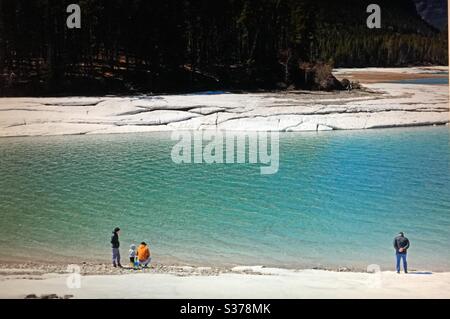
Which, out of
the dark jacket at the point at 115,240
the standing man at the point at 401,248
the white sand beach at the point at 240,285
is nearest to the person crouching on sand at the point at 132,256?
the dark jacket at the point at 115,240

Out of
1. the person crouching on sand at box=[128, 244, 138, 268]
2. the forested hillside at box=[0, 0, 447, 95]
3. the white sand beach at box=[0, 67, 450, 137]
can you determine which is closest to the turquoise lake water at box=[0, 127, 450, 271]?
the person crouching on sand at box=[128, 244, 138, 268]

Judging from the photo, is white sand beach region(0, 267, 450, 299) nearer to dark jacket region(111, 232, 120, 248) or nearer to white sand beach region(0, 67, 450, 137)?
dark jacket region(111, 232, 120, 248)

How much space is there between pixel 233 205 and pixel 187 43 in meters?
9.18

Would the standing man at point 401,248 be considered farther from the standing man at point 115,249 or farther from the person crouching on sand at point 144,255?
the standing man at point 115,249

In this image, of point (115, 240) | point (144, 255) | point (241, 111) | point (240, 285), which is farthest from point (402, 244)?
point (241, 111)

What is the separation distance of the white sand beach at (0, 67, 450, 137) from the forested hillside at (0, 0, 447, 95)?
594 millimetres

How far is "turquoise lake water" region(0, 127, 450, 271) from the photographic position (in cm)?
817

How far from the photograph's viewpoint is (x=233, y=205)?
393 inches

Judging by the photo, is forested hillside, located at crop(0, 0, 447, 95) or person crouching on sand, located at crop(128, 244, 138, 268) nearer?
person crouching on sand, located at crop(128, 244, 138, 268)

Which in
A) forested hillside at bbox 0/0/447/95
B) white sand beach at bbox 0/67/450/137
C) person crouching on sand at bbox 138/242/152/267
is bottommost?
person crouching on sand at bbox 138/242/152/267

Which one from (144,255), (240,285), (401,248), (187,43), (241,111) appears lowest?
(240,285)

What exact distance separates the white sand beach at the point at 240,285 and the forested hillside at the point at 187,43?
9.07 m

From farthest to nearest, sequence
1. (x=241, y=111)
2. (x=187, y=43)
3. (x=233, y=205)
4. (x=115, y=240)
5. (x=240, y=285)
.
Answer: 1. (x=187, y=43)
2. (x=241, y=111)
3. (x=233, y=205)
4. (x=115, y=240)
5. (x=240, y=285)

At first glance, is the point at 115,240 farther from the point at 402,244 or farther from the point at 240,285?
the point at 402,244
